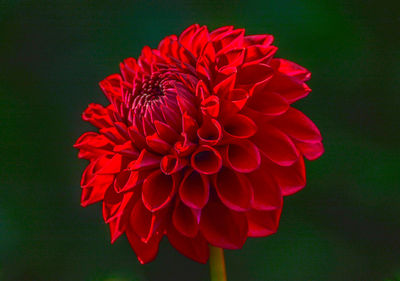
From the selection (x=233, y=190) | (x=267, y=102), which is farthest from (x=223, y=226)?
(x=267, y=102)

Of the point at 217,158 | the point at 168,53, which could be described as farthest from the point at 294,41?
the point at 217,158

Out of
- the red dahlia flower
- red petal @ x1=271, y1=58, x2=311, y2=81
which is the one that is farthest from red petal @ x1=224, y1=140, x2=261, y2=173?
red petal @ x1=271, y1=58, x2=311, y2=81

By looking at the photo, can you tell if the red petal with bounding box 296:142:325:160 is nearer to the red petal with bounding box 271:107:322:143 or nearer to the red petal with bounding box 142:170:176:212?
the red petal with bounding box 271:107:322:143

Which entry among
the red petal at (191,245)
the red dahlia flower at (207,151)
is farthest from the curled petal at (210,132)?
the red petal at (191,245)

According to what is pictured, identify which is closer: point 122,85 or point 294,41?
point 122,85

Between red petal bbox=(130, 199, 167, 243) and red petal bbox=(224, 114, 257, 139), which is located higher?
red petal bbox=(224, 114, 257, 139)

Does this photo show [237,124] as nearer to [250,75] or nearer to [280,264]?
[250,75]

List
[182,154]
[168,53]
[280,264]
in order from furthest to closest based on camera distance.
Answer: [280,264] < [168,53] < [182,154]
